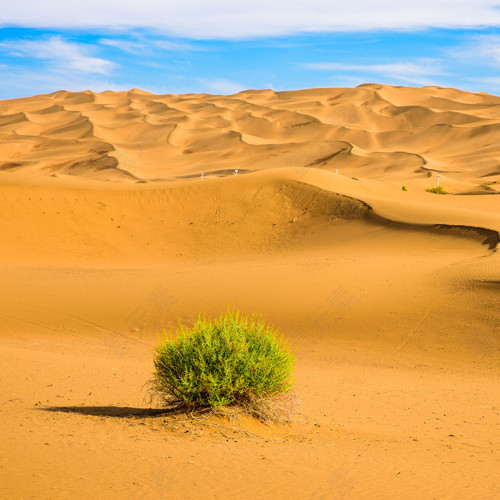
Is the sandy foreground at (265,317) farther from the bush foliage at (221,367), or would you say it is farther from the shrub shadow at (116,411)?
the bush foliage at (221,367)

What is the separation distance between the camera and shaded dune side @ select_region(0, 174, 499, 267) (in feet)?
73.7

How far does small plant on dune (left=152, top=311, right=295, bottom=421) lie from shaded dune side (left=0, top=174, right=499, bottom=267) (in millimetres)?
14140

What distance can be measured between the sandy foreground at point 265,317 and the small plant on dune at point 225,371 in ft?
0.71

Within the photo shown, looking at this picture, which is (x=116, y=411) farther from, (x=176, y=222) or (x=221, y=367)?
(x=176, y=222)

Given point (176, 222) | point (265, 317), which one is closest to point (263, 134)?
point (176, 222)

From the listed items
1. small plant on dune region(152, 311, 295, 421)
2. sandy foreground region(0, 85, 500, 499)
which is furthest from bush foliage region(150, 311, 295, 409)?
sandy foreground region(0, 85, 500, 499)

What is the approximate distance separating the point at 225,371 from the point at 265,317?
293 inches

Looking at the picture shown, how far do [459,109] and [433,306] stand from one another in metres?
85.0

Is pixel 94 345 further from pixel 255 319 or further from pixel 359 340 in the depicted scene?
pixel 359 340

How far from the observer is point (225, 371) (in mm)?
6531

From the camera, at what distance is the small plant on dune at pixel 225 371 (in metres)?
6.56

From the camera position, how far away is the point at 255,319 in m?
13.5

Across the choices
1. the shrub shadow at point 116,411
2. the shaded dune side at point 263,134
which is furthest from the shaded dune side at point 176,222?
the shaded dune side at point 263,134

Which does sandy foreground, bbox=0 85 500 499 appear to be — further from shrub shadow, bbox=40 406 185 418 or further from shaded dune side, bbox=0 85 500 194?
shaded dune side, bbox=0 85 500 194
